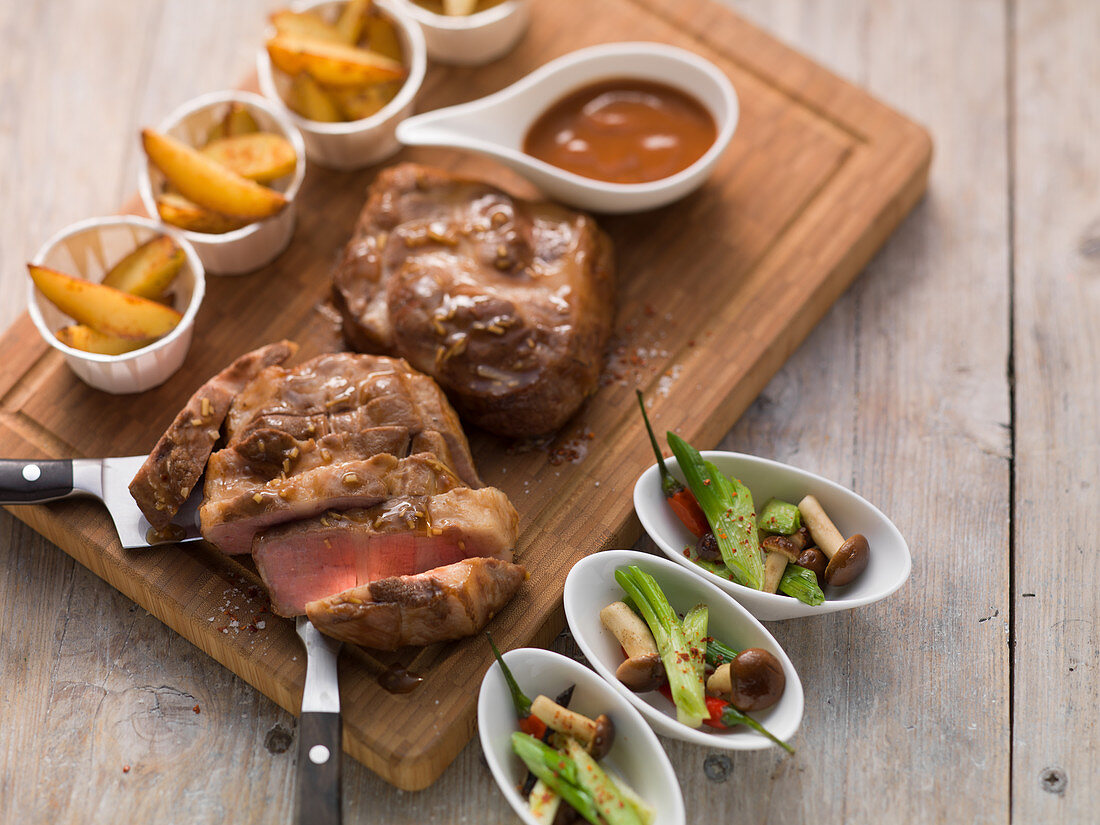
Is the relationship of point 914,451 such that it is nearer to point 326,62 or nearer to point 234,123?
point 326,62

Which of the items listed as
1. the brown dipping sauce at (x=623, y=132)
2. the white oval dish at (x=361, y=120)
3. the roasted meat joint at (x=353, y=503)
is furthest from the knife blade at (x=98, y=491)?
the brown dipping sauce at (x=623, y=132)

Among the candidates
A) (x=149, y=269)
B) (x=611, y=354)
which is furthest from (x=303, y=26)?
(x=611, y=354)

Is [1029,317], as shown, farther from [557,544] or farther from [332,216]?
[332,216]

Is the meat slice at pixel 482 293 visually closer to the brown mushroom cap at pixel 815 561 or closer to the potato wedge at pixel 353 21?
the potato wedge at pixel 353 21

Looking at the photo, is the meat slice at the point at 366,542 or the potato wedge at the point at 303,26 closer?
the meat slice at the point at 366,542

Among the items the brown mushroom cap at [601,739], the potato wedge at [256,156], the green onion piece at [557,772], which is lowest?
the green onion piece at [557,772]

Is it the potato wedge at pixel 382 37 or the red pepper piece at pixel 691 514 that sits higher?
the potato wedge at pixel 382 37

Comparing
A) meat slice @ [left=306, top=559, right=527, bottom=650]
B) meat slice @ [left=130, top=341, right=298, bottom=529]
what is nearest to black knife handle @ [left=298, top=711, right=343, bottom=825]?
meat slice @ [left=306, top=559, right=527, bottom=650]
